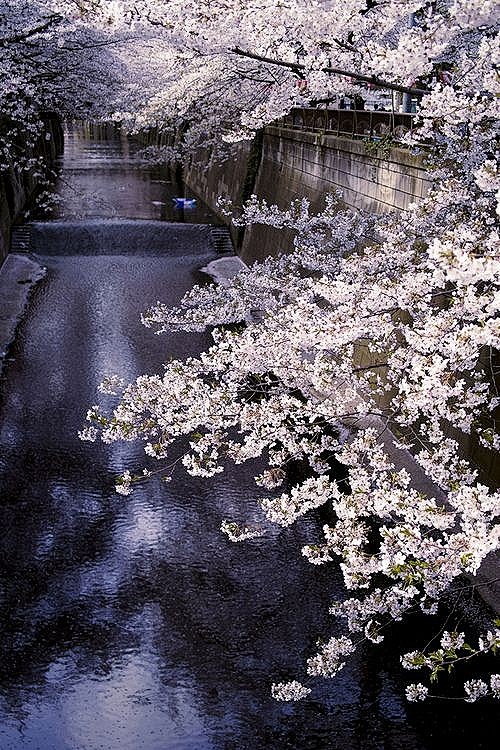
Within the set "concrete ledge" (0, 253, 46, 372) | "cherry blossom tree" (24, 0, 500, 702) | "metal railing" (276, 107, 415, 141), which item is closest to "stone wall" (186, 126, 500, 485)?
"metal railing" (276, 107, 415, 141)

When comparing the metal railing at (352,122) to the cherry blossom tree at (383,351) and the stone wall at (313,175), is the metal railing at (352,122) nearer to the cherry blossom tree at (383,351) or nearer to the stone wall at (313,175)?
the stone wall at (313,175)

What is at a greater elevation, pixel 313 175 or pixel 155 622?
pixel 313 175

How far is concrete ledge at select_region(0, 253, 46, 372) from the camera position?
19.0m

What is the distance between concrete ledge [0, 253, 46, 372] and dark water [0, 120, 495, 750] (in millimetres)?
4252

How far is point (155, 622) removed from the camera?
8.91 m

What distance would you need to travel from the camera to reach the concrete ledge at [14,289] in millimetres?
19031

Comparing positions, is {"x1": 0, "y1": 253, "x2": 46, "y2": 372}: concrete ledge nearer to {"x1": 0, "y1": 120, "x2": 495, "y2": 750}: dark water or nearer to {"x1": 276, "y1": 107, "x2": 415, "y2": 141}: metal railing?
{"x1": 0, "y1": 120, "x2": 495, "y2": 750}: dark water

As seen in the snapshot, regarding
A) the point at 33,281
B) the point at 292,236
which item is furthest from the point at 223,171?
the point at 292,236

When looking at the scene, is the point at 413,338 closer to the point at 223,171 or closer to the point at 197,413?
the point at 197,413

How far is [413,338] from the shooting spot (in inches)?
217

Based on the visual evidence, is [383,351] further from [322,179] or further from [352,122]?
[322,179]

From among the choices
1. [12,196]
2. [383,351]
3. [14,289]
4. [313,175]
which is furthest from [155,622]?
[12,196]

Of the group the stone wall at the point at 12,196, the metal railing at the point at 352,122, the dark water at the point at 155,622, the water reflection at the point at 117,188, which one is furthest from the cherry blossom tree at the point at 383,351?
the stone wall at the point at 12,196

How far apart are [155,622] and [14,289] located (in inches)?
613
